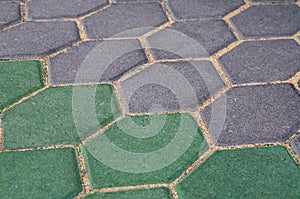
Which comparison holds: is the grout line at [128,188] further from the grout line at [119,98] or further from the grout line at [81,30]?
the grout line at [81,30]

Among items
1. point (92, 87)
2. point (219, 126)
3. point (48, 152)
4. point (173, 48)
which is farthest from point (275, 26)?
point (48, 152)

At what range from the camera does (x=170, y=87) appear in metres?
2.30

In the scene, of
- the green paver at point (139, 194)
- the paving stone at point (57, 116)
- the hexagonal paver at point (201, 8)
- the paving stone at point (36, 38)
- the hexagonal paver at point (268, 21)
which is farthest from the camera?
the hexagonal paver at point (201, 8)

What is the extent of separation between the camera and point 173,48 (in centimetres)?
254

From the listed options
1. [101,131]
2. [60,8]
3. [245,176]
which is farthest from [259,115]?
[60,8]

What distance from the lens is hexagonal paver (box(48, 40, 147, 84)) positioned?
2328mm

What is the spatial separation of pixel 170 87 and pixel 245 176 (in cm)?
59

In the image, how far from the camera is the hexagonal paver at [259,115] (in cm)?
208

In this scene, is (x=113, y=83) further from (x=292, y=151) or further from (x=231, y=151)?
(x=292, y=151)

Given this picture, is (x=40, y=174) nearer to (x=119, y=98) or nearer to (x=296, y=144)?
(x=119, y=98)

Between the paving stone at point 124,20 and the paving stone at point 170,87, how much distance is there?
348 mm

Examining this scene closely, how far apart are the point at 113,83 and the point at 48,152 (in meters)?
0.50

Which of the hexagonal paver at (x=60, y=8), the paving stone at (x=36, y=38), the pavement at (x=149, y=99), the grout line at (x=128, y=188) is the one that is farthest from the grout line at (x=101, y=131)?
the hexagonal paver at (x=60, y=8)

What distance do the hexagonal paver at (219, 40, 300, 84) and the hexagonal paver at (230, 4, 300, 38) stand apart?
88 mm
